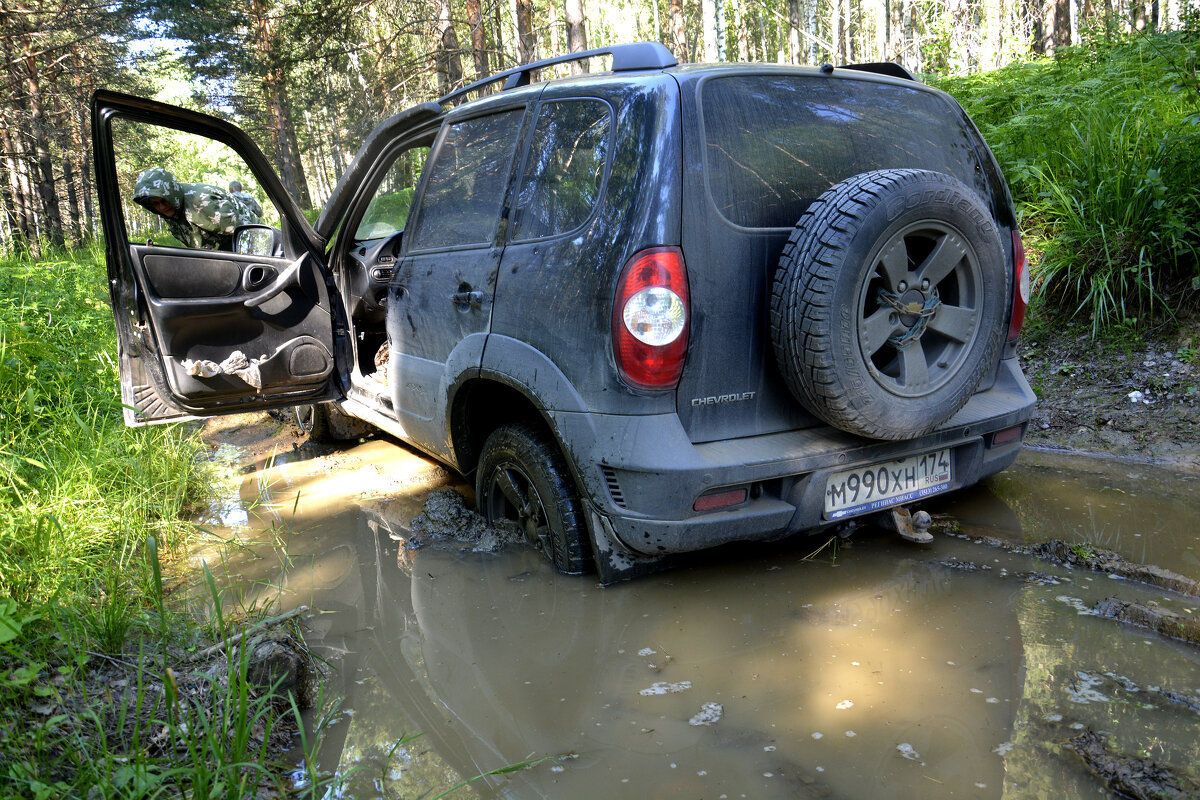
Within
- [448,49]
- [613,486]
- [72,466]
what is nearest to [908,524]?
[613,486]

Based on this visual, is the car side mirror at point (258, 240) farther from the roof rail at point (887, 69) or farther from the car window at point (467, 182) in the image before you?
the roof rail at point (887, 69)

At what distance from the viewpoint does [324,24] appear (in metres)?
12.0

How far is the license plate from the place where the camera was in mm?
2621

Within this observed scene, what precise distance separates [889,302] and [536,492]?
1404 millimetres

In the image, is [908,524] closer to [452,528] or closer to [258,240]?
[452,528]

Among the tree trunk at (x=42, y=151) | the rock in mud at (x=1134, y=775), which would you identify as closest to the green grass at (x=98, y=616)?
the rock in mud at (x=1134, y=775)

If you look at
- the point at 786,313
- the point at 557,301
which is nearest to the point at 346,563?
the point at 557,301

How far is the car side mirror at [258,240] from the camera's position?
14.3ft

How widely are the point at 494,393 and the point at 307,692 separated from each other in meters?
1.37

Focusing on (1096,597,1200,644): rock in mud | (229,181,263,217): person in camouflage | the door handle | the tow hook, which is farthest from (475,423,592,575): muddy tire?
(229,181,263,217): person in camouflage

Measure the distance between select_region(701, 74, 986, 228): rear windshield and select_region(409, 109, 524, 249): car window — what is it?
937 millimetres

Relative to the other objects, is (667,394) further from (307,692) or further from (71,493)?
(71,493)

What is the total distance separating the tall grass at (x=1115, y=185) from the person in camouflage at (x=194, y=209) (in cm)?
568

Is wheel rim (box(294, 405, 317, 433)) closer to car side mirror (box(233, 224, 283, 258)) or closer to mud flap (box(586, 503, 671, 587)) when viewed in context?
car side mirror (box(233, 224, 283, 258))
